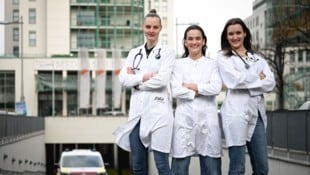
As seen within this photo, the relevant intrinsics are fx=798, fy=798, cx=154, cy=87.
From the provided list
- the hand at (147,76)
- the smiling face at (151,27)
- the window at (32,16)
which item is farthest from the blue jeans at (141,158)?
the window at (32,16)

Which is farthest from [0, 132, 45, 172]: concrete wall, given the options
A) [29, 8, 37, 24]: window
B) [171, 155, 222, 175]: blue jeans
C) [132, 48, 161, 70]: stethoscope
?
[29, 8, 37, 24]: window

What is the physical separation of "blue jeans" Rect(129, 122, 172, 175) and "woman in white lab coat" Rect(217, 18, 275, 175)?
2.07ft

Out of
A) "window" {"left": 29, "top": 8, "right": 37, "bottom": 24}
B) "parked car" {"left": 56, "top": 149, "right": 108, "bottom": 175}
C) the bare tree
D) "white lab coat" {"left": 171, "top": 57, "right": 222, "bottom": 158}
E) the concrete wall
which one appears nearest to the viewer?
"white lab coat" {"left": 171, "top": 57, "right": 222, "bottom": 158}

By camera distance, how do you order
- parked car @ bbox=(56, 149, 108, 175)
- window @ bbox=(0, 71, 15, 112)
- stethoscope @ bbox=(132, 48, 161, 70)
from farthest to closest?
window @ bbox=(0, 71, 15, 112), parked car @ bbox=(56, 149, 108, 175), stethoscope @ bbox=(132, 48, 161, 70)

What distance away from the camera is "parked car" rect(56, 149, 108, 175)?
30.3 m

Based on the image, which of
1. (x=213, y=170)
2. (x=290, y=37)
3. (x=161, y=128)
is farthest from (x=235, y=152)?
(x=290, y=37)

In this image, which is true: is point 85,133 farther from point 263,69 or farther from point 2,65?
point 263,69

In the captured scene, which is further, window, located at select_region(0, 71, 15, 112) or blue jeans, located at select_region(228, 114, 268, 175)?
window, located at select_region(0, 71, 15, 112)

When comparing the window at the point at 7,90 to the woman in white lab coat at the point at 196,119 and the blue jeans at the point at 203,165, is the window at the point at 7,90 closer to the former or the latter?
the woman in white lab coat at the point at 196,119

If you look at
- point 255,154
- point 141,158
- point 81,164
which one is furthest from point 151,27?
point 81,164

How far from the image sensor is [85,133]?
6744 centimetres

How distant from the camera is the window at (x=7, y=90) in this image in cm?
8231

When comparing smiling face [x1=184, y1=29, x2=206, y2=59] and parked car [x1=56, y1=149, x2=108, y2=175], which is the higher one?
smiling face [x1=184, y1=29, x2=206, y2=59]

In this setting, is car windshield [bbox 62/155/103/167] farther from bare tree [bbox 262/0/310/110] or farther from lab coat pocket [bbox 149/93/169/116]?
lab coat pocket [bbox 149/93/169/116]
